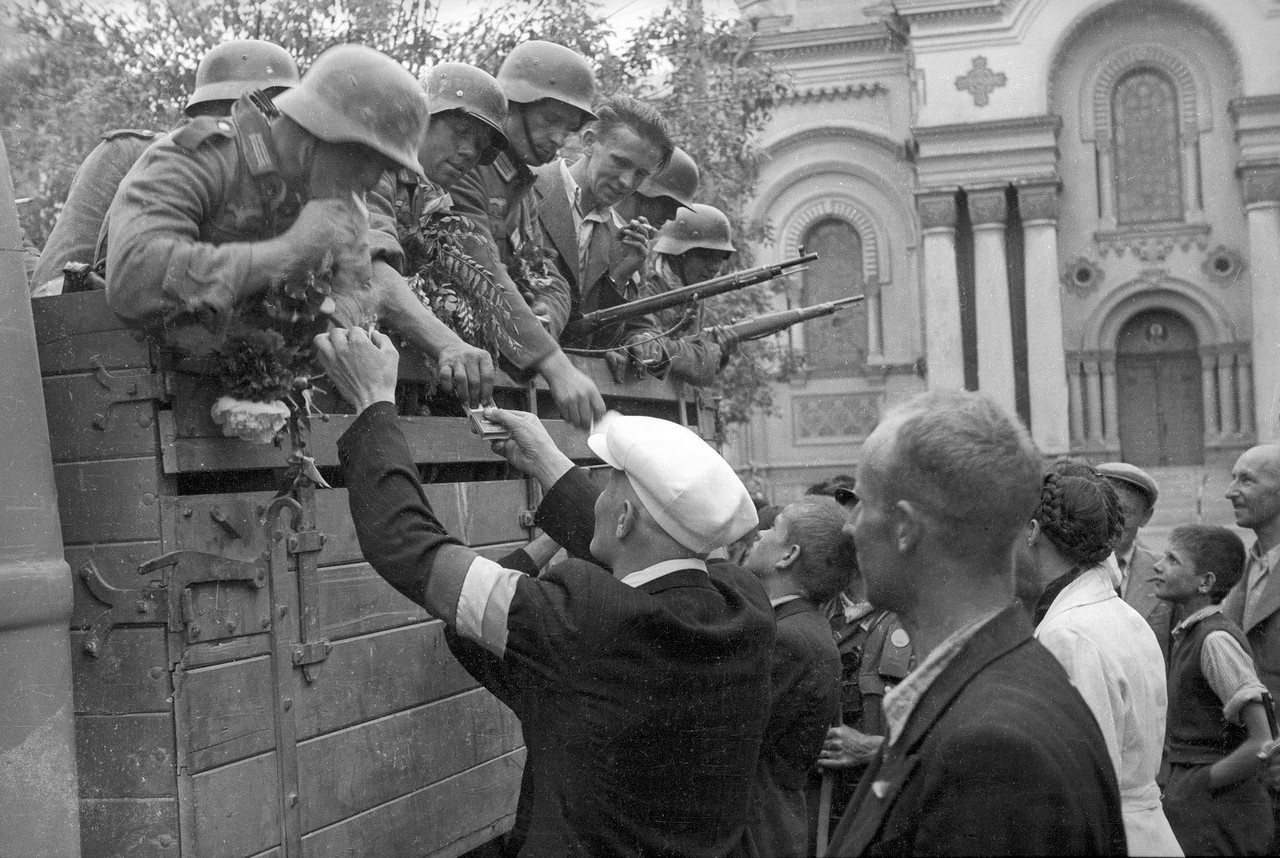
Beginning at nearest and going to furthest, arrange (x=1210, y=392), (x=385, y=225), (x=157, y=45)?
(x=385, y=225)
(x=157, y=45)
(x=1210, y=392)

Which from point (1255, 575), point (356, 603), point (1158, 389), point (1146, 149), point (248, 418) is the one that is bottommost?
point (1255, 575)

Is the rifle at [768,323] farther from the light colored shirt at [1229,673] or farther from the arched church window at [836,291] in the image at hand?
the arched church window at [836,291]

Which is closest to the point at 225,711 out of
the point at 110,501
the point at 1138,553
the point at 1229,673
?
the point at 110,501

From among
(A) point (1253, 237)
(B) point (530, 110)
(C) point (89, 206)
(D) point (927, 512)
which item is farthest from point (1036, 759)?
(A) point (1253, 237)

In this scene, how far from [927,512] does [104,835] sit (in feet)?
6.21

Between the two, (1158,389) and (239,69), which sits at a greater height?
(239,69)

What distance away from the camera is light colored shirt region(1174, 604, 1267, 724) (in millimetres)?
4906

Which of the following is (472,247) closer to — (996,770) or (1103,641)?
(1103,641)

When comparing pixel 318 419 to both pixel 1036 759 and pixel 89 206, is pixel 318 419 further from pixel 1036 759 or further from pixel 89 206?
pixel 1036 759

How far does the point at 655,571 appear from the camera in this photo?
3.03 m

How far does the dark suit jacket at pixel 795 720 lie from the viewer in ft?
12.1

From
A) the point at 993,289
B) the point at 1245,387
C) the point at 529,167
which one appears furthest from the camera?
the point at 993,289

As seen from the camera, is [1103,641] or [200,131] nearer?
[200,131]

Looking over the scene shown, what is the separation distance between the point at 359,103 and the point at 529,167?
2.20 m
